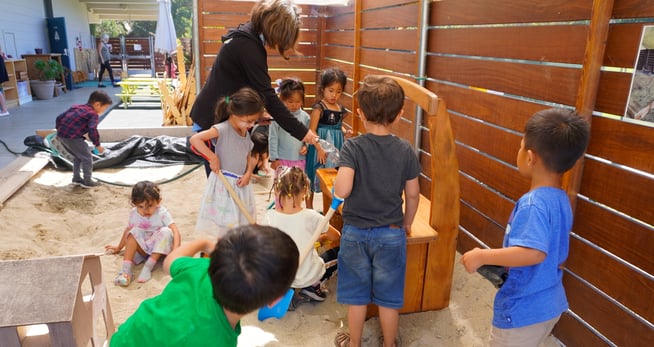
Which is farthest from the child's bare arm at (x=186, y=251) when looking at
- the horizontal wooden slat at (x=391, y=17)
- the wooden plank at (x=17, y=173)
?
the wooden plank at (x=17, y=173)

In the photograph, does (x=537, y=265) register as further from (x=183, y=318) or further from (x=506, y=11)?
(x=506, y=11)

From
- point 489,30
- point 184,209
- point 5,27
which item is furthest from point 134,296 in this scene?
point 5,27

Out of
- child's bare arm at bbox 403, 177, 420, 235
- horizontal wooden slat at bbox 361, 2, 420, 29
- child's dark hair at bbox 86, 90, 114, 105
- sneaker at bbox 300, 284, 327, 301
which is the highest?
horizontal wooden slat at bbox 361, 2, 420, 29

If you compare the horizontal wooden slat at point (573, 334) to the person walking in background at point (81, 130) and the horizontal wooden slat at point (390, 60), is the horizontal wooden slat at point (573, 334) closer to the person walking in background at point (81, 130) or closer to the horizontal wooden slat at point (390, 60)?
the horizontal wooden slat at point (390, 60)

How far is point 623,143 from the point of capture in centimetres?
200

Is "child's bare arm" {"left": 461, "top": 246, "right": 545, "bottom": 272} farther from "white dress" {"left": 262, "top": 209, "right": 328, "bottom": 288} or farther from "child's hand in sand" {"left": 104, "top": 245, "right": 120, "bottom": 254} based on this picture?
"child's hand in sand" {"left": 104, "top": 245, "right": 120, "bottom": 254}

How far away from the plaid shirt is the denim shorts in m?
3.89

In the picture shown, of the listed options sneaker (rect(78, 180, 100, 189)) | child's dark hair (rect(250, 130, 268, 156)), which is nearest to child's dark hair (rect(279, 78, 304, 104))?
child's dark hair (rect(250, 130, 268, 156))

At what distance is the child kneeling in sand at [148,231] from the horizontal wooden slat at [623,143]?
2.65m

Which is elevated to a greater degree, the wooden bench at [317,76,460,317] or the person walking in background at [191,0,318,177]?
the person walking in background at [191,0,318,177]

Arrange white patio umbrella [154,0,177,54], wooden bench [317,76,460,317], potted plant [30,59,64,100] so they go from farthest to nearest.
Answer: potted plant [30,59,64,100] < white patio umbrella [154,0,177,54] < wooden bench [317,76,460,317]

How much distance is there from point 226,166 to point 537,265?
1.95 meters

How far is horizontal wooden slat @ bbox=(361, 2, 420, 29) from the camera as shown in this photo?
13.4 feet

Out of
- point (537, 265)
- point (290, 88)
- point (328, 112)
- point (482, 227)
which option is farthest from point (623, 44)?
point (290, 88)
